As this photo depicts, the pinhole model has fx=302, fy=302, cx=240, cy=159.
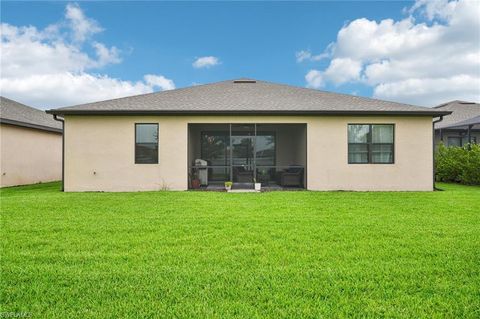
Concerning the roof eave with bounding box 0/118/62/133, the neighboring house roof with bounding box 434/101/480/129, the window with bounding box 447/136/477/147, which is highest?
the neighboring house roof with bounding box 434/101/480/129

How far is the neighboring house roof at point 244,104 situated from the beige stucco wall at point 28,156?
4338 mm

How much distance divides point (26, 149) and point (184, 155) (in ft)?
28.2

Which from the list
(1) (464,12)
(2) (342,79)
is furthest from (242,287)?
(2) (342,79)

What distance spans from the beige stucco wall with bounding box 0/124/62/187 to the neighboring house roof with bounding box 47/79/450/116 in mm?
4338

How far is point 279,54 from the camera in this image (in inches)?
783

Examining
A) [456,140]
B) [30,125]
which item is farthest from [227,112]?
[456,140]

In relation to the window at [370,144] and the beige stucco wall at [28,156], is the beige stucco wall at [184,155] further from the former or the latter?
the beige stucco wall at [28,156]

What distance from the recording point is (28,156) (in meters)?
14.3

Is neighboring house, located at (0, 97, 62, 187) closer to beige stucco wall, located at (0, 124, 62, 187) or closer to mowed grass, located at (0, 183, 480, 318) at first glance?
beige stucco wall, located at (0, 124, 62, 187)

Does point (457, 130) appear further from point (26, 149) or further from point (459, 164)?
point (26, 149)

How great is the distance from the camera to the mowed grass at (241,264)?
102 inches

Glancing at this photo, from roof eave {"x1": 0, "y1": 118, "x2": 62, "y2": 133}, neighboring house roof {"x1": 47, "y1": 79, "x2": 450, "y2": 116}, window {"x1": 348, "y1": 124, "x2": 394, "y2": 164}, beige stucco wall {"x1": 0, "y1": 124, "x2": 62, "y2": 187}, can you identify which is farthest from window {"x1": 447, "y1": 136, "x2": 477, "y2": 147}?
beige stucco wall {"x1": 0, "y1": 124, "x2": 62, "y2": 187}

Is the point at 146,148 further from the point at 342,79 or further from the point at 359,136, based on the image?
the point at 342,79

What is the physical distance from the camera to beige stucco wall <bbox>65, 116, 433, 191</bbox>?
10.8 metres
